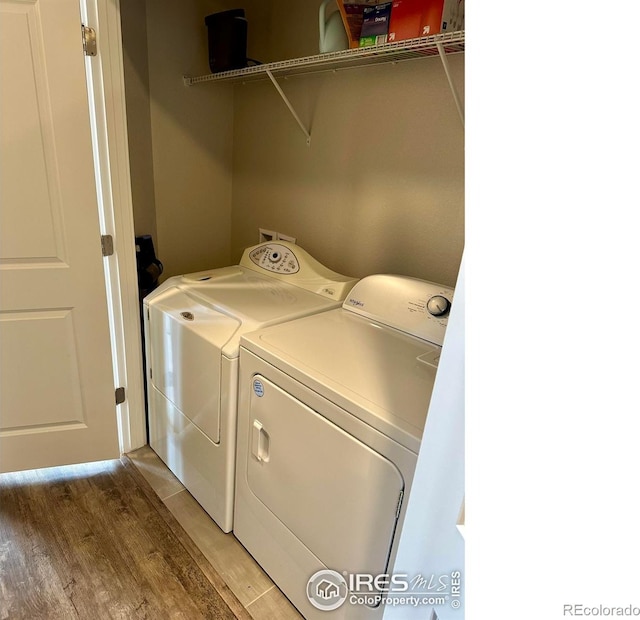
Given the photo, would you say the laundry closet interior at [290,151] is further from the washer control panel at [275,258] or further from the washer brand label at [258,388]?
the washer brand label at [258,388]

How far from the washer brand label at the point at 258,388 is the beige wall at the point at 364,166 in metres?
0.82

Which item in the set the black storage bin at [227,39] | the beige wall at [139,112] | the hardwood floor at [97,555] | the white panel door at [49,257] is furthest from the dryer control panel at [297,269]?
the hardwood floor at [97,555]

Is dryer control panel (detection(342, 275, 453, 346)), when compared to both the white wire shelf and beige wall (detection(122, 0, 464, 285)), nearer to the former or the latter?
beige wall (detection(122, 0, 464, 285))

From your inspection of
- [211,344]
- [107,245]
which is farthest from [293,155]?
[211,344]

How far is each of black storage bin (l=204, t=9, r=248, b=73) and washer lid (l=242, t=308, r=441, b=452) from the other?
50.6 inches

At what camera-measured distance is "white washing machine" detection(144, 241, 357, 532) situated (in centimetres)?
158

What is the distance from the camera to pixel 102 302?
1.82m

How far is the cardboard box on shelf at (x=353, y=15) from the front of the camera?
1.50 metres

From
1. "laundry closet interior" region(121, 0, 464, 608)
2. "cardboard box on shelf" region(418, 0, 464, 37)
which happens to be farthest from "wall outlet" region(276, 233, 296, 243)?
"cardboard box on shelf" region(418, 0, 464, 37)

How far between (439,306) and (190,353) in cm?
94
